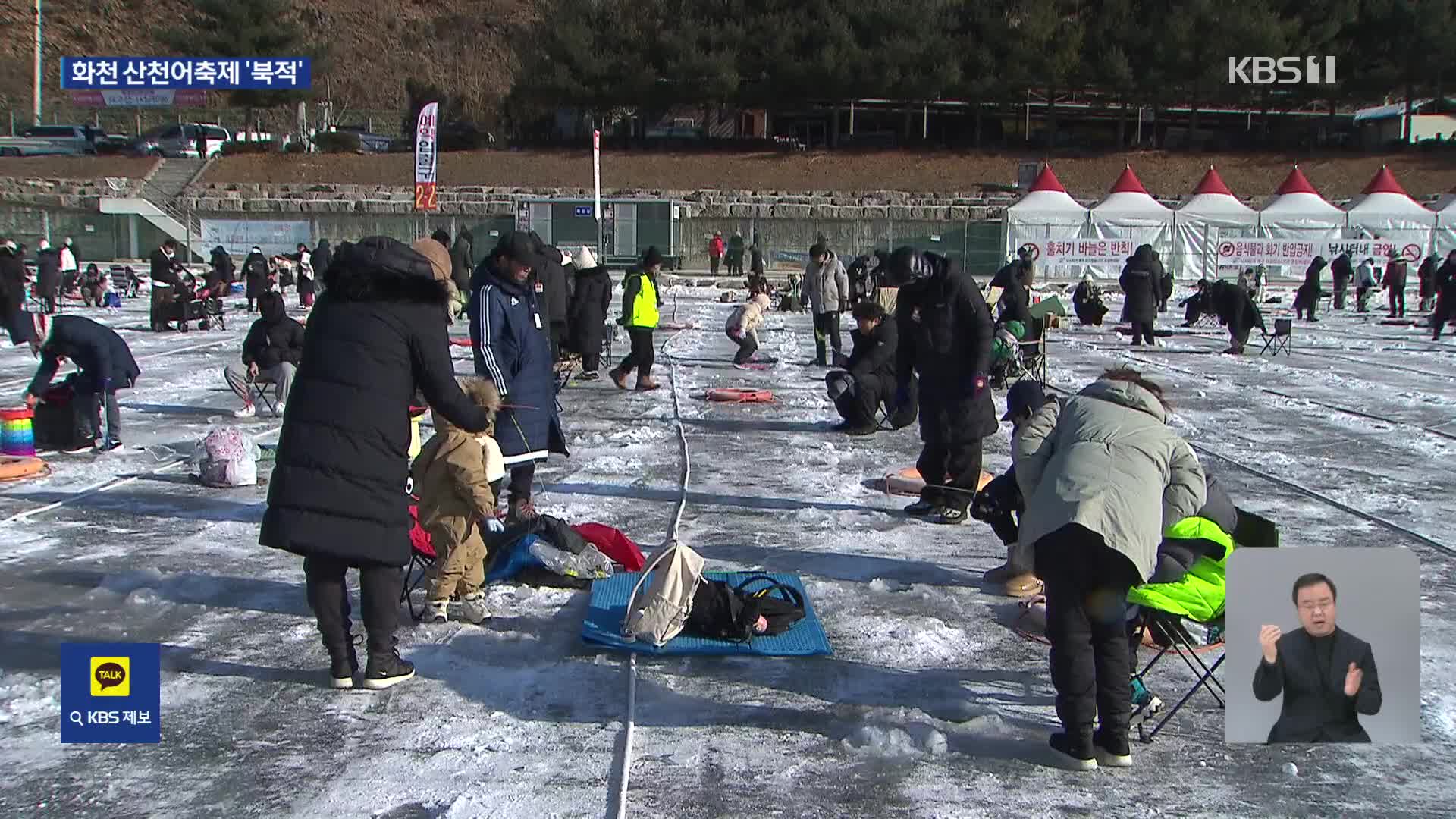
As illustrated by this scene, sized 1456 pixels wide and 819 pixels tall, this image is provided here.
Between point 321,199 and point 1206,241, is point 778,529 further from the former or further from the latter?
point 321,199

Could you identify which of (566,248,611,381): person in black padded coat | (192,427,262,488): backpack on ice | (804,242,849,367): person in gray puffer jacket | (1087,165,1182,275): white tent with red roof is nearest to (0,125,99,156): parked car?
(1087,165,1182,275): white tent with red roof

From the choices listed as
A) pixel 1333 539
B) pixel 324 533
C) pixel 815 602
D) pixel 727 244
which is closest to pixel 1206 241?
pixel 727 244

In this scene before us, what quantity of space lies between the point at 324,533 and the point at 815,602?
248 centimetres

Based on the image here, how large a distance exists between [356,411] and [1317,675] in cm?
307

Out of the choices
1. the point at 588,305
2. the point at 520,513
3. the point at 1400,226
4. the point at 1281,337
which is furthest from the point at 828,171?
the point at 520,513

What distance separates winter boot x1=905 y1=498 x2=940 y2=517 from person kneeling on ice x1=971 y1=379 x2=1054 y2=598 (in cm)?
121

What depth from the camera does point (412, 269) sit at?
4.32 m

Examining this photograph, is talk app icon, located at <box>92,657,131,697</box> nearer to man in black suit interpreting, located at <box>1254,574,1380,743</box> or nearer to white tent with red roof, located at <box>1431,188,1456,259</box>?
man in black suit interpreting, located at <box>1254,574,1380,743</box>

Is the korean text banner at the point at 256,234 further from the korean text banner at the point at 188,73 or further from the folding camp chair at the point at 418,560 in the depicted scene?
the folding camp chair at the point at 418,560

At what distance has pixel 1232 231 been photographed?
3294 cm

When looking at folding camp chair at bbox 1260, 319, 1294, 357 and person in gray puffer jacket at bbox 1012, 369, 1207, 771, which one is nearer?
person in gray puffer jacket at bbox 1012, 369, 1207, 771

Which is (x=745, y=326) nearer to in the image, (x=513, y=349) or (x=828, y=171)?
(x=513, y=349)

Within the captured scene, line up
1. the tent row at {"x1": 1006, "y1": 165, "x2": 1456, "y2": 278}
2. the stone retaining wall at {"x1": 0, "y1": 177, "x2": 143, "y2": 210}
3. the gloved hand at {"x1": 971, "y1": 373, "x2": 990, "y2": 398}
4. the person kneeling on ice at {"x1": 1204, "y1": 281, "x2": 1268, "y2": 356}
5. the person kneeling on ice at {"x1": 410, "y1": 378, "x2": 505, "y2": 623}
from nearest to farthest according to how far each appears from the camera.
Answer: the person kneeling on ice at {"x1": 410, "y1": 378, "x2": 505, "y2": 623} < the gloved hand at {"x1": 971, "y1": 373, "x2": 990, "y2": 398} < the person kneeling on ice at {"x1": 1204, "y1": 281, "x2": 1268, "y2": 356} < the tent row at {"x1": 1006, "y1": 165, "x2": 1456, "y2": 278} < the stone retaining wall at {"x1": 0, "y1": 177, "x2": 143, "y2": 210}

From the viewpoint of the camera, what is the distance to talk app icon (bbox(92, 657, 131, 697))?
156 inches
